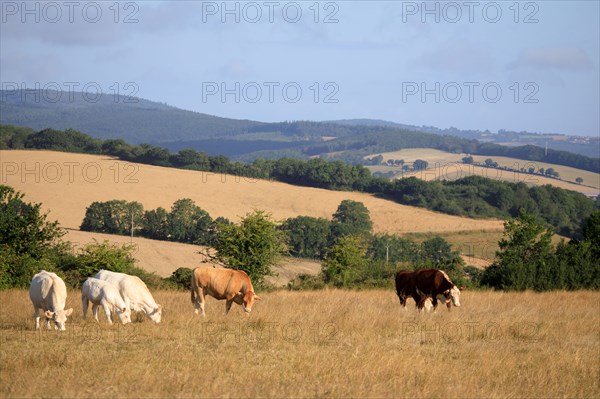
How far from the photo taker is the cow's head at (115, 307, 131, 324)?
17295 mm

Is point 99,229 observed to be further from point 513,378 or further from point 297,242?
point 513,378

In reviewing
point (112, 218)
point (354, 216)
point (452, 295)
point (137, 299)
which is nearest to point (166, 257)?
point (112, 218)

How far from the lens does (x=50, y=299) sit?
16.6m

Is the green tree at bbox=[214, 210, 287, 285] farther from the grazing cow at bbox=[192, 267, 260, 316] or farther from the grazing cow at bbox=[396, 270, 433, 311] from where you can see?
the grazing cow at bbox=[192, 267, 260, 316]

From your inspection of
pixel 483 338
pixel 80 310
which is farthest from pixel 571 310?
pixel 80 310

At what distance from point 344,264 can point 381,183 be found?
75564mm

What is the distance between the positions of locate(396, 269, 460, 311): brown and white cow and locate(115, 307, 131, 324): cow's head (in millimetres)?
8763

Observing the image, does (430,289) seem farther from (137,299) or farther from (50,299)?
(50,299)

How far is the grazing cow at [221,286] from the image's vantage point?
1991 centimetres

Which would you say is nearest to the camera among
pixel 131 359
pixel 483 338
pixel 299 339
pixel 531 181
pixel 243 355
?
pixel 131 359

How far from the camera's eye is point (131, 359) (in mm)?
13297

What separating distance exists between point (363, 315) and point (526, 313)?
5.61 m

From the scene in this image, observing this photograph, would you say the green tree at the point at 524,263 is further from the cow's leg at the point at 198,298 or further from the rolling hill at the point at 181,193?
the rolling hill at the point at 181,193

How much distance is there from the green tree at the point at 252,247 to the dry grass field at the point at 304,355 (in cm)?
833
